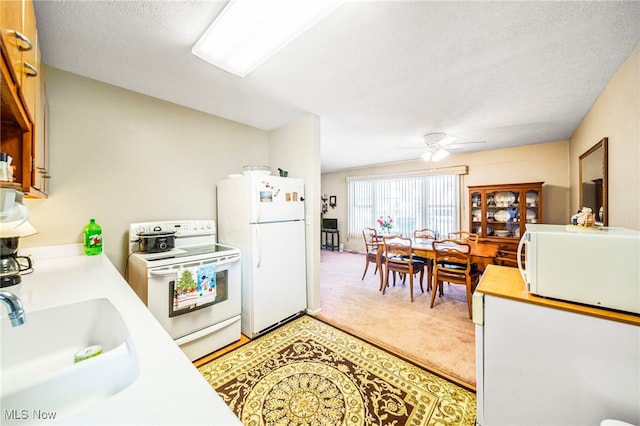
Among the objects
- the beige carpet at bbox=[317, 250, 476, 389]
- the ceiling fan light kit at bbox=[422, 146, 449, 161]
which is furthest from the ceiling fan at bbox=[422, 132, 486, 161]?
the beige carpet at bbox=[317, 250, 476, 389]

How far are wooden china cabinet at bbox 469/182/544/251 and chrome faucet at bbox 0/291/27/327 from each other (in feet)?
16.4

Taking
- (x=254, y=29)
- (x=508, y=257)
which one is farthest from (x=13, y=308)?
(x=508, y=257)

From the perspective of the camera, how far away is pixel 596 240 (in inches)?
41.3

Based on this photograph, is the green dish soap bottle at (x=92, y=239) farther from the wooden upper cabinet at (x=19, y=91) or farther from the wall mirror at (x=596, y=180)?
the wall mirror at (x=596, y=180)

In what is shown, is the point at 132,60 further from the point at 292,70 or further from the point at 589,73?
the point at 589,73

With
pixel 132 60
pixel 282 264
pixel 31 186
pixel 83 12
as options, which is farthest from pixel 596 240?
pixel 132 60

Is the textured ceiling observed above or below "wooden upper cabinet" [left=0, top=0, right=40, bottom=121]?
above

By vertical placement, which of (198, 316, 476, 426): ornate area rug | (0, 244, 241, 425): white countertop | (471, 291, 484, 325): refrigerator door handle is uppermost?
(0, 244, 241, 425): white countertop

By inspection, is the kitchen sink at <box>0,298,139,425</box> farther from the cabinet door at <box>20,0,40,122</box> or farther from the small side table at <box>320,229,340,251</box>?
the small side table at <box>320,229,340,251</box>

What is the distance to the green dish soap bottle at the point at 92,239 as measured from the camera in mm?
1896

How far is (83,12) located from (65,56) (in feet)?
1.98

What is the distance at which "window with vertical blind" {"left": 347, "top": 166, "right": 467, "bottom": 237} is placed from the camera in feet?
16.3

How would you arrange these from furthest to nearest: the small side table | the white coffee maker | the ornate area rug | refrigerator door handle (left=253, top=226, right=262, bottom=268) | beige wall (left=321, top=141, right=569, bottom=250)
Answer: the small side table < beige wall (left=321, top=141, right=569, bottom=250) < refrigerator door handle (left=253, top=226, right=262, bottom=268) < the ornate area rug < the white coffee maker

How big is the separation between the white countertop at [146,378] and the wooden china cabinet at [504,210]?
4725mm
